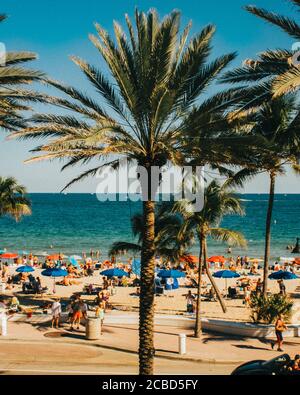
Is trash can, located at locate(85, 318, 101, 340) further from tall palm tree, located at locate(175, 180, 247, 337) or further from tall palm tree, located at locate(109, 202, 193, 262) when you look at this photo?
tall palm tree, located at locate(175, 180, 247, 337)

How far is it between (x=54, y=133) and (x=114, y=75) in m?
2.09

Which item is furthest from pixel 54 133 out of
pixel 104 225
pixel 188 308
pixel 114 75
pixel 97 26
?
pixel 104 225

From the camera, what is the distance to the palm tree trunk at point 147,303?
1113cm

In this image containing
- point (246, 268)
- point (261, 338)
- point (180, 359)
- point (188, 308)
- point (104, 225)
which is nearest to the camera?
point (180, 359)

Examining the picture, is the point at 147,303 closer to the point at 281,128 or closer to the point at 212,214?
the point at 212,214

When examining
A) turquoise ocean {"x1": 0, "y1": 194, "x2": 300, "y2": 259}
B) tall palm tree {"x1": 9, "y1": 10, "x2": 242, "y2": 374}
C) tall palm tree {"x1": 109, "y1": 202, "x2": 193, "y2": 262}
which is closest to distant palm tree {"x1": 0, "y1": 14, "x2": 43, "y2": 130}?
tall palm tree {"x1": 9, "y1": 10, "x2": 242, "y2": 374}

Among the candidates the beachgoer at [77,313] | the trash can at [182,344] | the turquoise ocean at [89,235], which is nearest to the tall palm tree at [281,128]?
the trash can at [182,344]

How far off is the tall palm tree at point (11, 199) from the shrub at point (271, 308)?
1607 centimetres

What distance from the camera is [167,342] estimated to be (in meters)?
16.9

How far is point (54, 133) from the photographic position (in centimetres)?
1140

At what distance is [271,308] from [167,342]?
4.63 metres

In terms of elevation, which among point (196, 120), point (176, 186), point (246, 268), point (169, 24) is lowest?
point (246, 268)

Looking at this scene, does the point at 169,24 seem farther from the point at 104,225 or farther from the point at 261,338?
the point at 104,225

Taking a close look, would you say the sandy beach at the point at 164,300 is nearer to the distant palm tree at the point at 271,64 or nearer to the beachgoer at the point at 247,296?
the beachgoer at the point at 247,296
